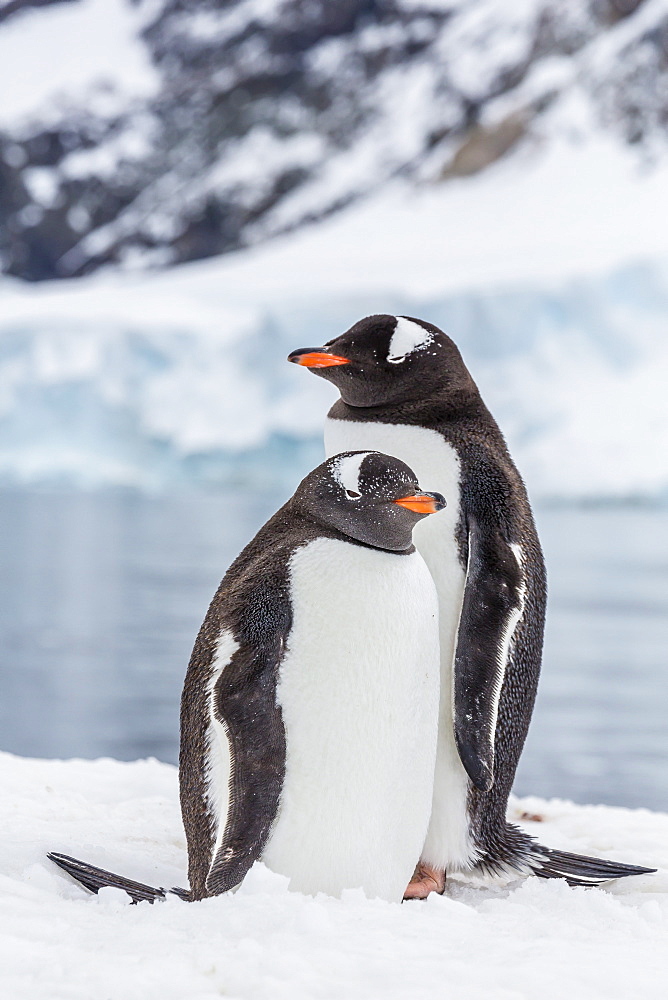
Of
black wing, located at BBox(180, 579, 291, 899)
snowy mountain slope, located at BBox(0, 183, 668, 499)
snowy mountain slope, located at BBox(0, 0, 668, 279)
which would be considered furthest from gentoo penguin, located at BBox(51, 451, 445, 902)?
snowy mountain slope, located at BBox(0, 0, 668, 279)

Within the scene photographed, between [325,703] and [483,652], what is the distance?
297 mm

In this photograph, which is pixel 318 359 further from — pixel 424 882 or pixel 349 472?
pixel 424 882

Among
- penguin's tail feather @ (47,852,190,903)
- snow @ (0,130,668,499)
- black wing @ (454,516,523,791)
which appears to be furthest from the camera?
snow @ (0,130,668,499)

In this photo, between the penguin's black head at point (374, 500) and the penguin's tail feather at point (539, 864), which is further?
the penguin's tail feather at point (539, 864)

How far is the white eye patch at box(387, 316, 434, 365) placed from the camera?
1.76m

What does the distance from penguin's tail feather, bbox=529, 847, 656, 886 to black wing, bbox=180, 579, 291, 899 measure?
555 millimetres

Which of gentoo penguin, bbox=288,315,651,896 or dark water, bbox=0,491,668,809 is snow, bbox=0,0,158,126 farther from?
gentoo penguin, bbox=288,315,651,896

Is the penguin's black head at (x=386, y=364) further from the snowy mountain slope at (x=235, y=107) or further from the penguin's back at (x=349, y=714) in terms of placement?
the snowy mountain slope at (x=235, y=107)

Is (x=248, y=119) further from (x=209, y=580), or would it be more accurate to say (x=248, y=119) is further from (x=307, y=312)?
(x=209, y=580)

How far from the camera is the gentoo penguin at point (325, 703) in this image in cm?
141

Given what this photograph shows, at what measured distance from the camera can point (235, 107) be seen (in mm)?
36406

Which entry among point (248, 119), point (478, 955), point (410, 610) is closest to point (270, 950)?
point (478, 955)

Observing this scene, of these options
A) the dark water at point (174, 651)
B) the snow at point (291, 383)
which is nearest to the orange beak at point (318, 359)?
the dark water at point (174, 651)

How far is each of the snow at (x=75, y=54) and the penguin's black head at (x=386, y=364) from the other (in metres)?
39.5
